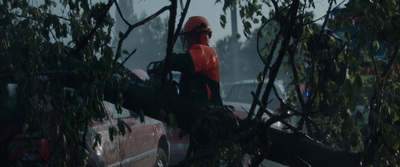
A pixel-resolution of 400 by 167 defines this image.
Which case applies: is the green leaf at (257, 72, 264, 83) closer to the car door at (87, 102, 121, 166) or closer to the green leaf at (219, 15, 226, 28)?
the green leaf at (219, 15, 226, 28)

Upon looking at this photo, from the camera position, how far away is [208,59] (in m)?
4.11

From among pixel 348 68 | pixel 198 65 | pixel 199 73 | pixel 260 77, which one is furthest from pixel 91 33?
pixel 348 68

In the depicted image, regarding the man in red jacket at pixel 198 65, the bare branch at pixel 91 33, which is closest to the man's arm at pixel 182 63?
the man in red jacket at pixel 198 65

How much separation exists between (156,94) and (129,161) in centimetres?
284

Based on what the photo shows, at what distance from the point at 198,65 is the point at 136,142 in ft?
8.91

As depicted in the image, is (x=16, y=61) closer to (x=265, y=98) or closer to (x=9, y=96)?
(x=9, y=96)

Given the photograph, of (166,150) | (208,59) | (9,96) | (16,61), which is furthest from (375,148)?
(166,150)

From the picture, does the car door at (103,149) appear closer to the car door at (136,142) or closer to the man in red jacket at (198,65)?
the car door at (136,142)

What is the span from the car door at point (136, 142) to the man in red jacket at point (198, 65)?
173cm

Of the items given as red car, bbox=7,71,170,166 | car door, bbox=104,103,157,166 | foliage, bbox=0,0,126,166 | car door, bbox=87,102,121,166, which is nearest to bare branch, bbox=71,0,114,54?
foliage, bbox=0,0,126,166

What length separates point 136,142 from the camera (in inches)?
256

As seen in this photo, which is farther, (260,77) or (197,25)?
(197,25)

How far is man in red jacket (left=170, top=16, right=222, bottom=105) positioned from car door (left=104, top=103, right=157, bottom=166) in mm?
1733

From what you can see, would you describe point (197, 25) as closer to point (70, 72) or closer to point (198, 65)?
point (198, 65)
